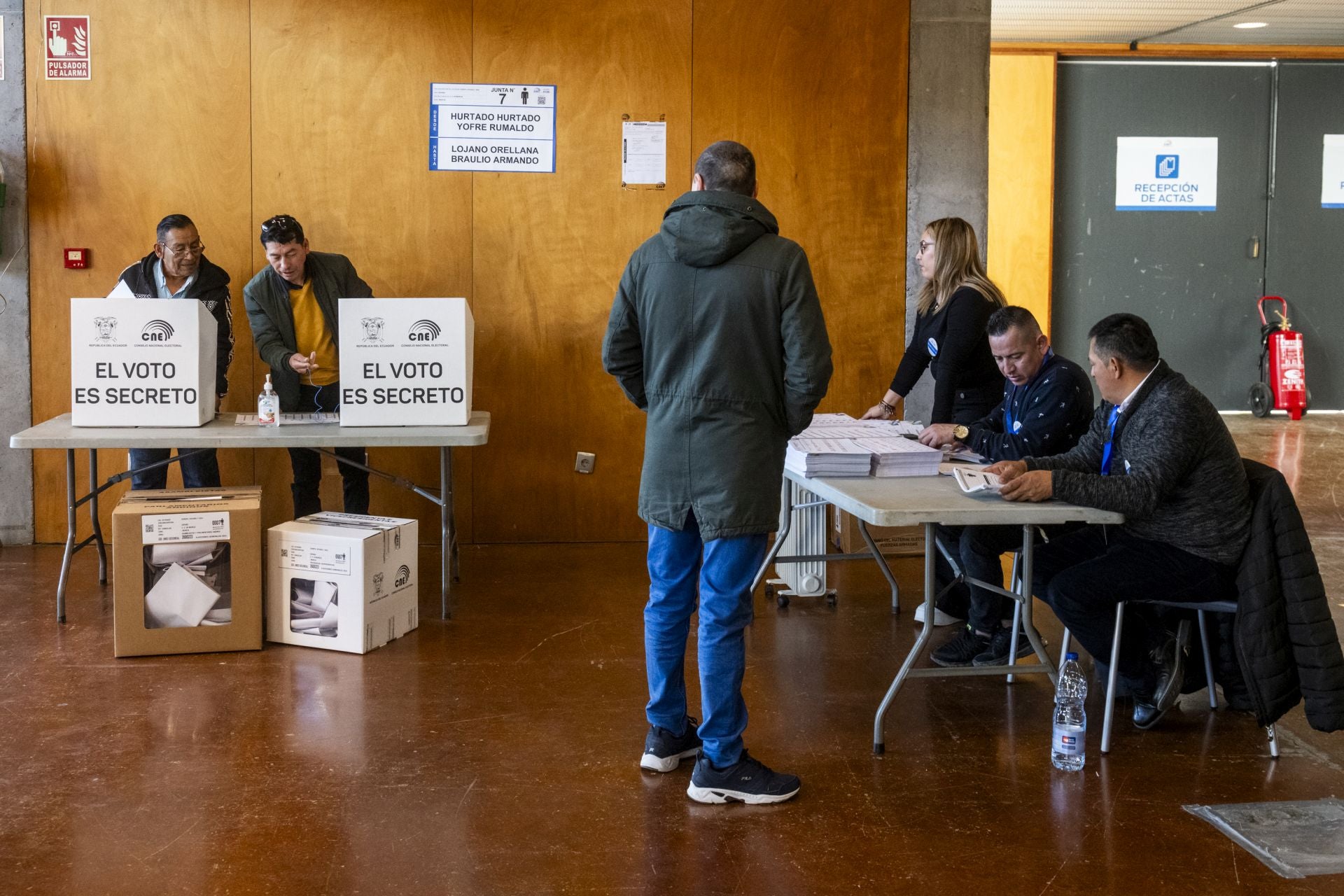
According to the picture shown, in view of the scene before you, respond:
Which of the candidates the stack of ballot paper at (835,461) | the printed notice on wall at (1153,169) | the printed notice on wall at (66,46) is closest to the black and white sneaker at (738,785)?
the stack of ballot paper at (835,461)

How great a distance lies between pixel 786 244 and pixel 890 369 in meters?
3.23

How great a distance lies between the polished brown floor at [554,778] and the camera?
7.96 ft

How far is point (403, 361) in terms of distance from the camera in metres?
4.22

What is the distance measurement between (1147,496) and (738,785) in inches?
46.2

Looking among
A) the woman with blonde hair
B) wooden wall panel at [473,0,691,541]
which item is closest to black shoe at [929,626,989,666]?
the woman with blonde hair

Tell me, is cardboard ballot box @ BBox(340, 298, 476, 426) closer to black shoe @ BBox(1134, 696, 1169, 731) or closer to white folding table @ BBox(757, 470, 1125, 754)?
white folding table @ BBox(757, 470, 1125, 754)

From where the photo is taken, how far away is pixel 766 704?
346 cm

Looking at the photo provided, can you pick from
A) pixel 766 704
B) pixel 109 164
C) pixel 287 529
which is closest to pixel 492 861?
pixel 766 704

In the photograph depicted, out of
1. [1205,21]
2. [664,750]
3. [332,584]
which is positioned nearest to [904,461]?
[664,750]

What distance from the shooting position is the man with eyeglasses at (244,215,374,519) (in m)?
4.77

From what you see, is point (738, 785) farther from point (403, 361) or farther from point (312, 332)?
point (312, 332)

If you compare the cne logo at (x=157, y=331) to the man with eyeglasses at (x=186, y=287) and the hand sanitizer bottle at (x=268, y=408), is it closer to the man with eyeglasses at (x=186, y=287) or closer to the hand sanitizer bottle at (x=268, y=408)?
the hand sanitizer bottle at (x=268, y=408)

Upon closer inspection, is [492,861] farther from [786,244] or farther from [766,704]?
[786,244]

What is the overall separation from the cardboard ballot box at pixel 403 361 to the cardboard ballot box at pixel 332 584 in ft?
1.36
